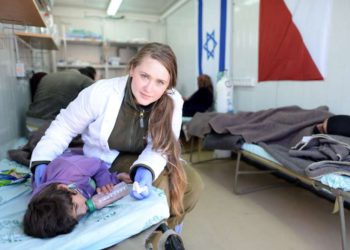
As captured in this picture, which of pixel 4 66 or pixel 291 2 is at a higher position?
pixel 291 2

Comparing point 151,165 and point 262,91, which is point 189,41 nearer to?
point 262,91

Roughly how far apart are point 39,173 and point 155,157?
44 cm

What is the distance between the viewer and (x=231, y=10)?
329 cm

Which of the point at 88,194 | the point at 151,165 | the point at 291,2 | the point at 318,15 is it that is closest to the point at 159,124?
the point at 151,165

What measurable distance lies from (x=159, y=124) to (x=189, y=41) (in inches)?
145

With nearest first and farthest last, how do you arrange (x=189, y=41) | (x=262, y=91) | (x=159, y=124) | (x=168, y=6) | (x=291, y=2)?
(x=159, y=124), (x=291, y=2), (x=262, y=91), (x=189, y=41), (x=168, y=6)

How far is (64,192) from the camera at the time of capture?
0.83 metres

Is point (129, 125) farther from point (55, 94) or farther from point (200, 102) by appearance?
point (200, 102)

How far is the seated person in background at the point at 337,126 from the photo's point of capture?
163 cm

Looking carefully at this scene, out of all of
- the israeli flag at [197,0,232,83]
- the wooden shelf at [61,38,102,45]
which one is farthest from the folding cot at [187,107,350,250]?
the wooden shelf at [61,38,102,45]

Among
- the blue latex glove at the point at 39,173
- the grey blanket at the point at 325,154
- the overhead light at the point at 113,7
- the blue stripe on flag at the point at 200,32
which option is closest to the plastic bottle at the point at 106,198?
the blue latex glove at the point at 39,173

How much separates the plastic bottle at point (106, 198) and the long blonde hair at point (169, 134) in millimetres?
239

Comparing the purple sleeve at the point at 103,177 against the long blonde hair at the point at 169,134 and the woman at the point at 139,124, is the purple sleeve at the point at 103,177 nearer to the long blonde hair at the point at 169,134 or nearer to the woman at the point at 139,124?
the woman at the point at 139,124

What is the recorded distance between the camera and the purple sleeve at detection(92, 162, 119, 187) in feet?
3.65
